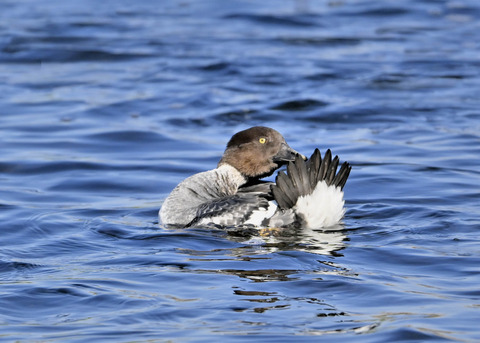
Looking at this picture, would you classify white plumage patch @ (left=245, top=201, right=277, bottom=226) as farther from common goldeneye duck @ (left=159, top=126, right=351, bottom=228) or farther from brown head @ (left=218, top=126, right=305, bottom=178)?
brown head @ (left=218, top=126, right=305, bottom=178)

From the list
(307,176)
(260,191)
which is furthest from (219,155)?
(307,176)

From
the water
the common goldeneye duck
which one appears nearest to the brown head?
the common goldeneye duck

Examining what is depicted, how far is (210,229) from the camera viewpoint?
24.3 feet

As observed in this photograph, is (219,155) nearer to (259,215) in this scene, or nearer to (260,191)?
(260,191)

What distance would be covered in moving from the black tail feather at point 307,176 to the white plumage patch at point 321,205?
0.14 ft

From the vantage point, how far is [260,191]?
769 centimetres

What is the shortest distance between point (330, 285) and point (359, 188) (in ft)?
11.7

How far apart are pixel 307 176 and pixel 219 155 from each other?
381cm

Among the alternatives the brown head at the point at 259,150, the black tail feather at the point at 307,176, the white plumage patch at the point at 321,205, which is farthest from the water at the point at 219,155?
the brown head at the point at 259,150

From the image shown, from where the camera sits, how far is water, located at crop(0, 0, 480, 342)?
18.1 ft

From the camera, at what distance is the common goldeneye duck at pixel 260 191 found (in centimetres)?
709

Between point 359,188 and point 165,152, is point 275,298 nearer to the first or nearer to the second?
point 359,188

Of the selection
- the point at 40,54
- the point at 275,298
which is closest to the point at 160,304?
the point at 275,298

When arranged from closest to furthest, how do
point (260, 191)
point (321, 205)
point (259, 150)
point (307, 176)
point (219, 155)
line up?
→ point (307, 176), point (321, 205), point (260, 191), point (259, 150), point (219, 155)
